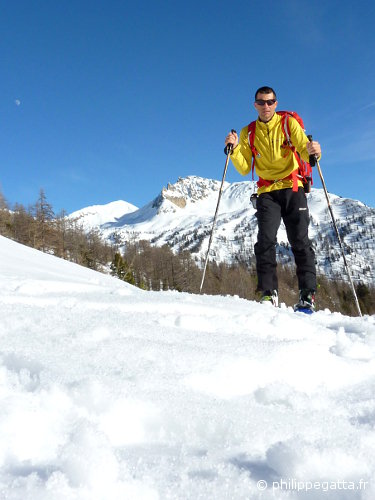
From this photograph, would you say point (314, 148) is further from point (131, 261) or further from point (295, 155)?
point (131, 261)

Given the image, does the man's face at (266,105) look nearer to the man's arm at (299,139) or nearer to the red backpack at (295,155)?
the red backpack at (295,155)

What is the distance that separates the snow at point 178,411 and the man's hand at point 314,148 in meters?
3.14

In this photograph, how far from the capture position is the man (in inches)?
204

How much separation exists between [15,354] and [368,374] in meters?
1.90

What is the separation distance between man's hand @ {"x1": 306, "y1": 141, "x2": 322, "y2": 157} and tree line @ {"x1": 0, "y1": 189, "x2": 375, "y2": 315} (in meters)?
16.7

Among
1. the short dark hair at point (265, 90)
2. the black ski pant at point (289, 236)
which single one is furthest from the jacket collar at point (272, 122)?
the black ski pant at point (289, 236)

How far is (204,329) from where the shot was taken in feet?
8.90

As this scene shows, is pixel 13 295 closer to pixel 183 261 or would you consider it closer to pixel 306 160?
pixel 306 160

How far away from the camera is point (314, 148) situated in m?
5.08

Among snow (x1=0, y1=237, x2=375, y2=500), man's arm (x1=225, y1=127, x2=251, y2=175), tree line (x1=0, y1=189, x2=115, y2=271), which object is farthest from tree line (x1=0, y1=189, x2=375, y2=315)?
snow (x1=0, y1=237, x2=375, y2=500)

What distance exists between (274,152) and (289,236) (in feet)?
4.11

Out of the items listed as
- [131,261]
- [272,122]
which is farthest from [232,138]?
[131,261]

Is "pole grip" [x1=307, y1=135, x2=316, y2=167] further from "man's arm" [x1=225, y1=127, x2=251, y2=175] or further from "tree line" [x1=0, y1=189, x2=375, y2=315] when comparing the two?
"tree line" [x1=0, y1=189, x2=375, y2=315]

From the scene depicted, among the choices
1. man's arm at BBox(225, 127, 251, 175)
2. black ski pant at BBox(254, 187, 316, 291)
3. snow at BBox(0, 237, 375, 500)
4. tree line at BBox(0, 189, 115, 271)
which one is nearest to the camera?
snow at BBox(0, 237, 375, 500)
